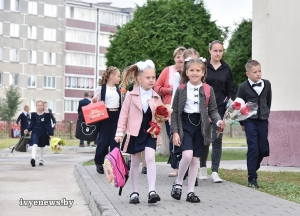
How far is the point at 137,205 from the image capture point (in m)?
9.27

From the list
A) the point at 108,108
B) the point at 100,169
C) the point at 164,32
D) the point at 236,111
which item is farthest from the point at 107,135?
the point at 164,32

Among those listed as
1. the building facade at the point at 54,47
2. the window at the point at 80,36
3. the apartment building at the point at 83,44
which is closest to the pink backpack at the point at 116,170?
the building facade at the point at 54,47

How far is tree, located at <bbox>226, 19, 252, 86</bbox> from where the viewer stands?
32188 millimetres

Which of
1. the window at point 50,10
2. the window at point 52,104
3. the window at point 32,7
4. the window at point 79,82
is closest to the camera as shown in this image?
the window at point 32,7

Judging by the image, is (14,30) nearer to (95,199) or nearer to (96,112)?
(96,112)

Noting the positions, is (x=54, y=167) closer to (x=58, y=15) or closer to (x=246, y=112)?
(x=246, y=112)

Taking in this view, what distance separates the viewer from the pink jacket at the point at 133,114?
31.8ft

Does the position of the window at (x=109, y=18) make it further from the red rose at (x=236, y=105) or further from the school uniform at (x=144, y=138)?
the school uniform at (x=144, y=138)

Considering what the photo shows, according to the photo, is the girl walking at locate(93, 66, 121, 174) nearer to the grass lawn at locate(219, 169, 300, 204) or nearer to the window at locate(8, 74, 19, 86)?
the grass lawn at locate(219, 169, 300, 204)

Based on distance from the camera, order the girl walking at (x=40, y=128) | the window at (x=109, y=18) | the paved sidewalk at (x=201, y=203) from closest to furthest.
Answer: the paved sidewalk at (x=201, y=203) → the girl walking at (x=40, y=128) → the window at (x=109, y=18)

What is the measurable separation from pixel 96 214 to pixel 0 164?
11.3 m

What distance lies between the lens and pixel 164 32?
2236cm

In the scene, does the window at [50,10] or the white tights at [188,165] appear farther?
the window at [50,10]

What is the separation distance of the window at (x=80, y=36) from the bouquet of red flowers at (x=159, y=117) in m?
91.3
